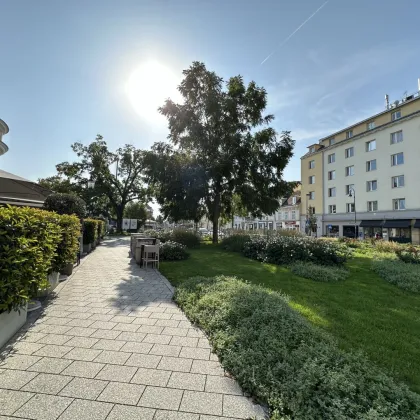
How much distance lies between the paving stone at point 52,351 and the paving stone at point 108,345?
0.33 meters

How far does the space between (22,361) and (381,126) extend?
3545cm

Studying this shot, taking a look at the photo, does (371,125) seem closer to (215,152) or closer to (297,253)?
(215,152)

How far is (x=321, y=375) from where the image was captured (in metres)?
2.44

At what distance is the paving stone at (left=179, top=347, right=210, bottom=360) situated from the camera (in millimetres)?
3145

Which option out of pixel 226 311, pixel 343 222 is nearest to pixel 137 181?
pixel 343 222

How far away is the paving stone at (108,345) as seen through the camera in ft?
10.7

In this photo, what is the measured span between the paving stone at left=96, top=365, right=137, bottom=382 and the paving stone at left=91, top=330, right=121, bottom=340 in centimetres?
80

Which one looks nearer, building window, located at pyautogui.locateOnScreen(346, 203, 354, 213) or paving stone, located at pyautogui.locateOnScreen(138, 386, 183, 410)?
paving stone, located at pyautogui.locateOnScreen(138, 386, 183, 410)

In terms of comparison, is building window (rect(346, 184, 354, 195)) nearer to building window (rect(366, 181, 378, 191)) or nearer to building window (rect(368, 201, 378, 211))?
building window (rect(366, 181, 378, 191))

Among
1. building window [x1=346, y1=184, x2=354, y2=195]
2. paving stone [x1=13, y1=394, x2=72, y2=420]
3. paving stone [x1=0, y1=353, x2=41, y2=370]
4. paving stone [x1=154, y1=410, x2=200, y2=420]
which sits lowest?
paving stone [x1=154, y1=410, x2=200, y2=420]

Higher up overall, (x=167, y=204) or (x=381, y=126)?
(x=381, y=126)

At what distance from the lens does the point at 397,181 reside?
27828mm

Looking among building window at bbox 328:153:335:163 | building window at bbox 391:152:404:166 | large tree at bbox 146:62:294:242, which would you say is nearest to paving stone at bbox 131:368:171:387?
large tree at bbox 146:62:294:242

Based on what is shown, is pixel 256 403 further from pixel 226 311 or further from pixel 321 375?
pixel 226 311
